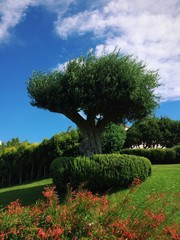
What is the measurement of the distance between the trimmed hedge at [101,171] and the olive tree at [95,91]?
3.73 m

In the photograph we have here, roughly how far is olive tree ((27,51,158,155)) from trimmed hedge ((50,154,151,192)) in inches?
147

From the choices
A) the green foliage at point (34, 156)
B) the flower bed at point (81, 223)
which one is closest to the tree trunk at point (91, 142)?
the green foliage at point (34, 156)

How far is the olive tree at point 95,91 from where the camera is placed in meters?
19.2

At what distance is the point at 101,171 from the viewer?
642 inches

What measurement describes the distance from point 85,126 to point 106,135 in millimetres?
11455

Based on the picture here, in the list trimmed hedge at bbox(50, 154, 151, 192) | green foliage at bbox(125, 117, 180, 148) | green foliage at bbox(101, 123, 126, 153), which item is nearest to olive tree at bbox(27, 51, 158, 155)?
trimmed hedge at bbox(50, 154, 151, 192)

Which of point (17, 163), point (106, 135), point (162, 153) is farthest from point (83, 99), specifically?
point (17, 163)

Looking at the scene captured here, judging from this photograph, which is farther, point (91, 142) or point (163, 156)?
point (163, 156)

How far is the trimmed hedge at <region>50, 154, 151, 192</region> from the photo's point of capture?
16.4 meters

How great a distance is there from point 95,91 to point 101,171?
521 centimetres

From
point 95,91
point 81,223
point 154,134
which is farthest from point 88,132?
point 154,134

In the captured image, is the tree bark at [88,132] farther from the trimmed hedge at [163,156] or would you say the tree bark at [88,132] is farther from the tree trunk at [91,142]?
the trimmed hedge at [163,156]

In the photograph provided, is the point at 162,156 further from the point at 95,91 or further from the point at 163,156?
the point at 95,91

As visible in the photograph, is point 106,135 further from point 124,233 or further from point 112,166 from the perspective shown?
point 124,233
